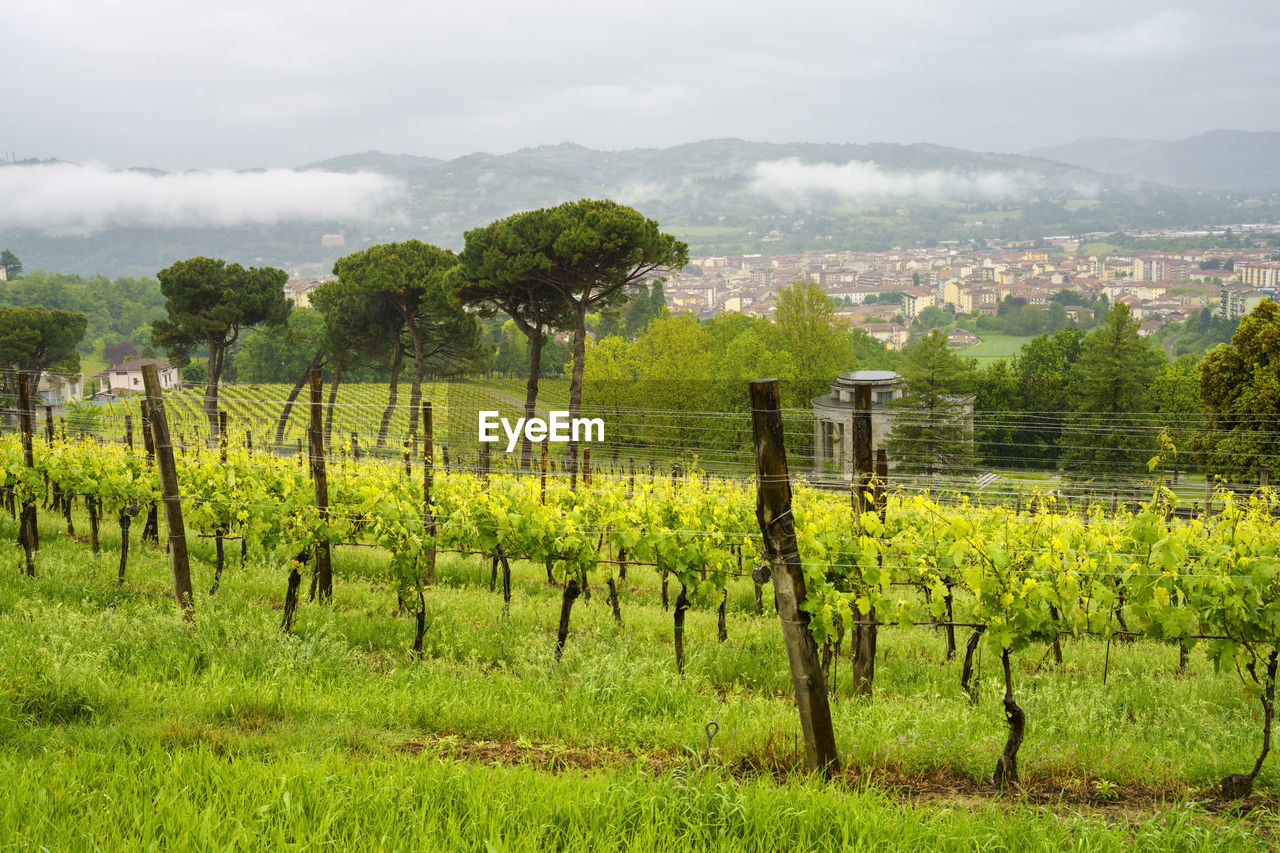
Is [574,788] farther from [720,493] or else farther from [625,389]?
[625,389]

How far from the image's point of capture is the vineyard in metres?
5.19

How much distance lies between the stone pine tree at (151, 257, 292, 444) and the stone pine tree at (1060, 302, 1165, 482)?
38.3 metres

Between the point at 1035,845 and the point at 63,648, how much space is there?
6.96 metres

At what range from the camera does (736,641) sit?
928cm

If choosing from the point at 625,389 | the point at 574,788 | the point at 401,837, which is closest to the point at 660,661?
the point at 574,788

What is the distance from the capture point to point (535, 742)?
5617mm

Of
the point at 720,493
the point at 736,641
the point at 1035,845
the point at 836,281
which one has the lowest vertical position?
the point at 736,641

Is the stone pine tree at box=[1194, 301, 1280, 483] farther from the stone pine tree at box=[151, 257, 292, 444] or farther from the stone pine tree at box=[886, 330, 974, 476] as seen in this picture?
the stone pine tree at box=[151, 257, 292, 444]

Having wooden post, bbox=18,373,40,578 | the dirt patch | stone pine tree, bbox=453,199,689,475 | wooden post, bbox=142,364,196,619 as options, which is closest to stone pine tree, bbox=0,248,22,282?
stone pine tree, bbox=453,199,689,475

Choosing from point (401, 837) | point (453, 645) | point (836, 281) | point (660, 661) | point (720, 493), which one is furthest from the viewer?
point (836, 281)

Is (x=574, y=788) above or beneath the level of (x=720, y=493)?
beneath

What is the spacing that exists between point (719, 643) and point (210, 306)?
3911 cm

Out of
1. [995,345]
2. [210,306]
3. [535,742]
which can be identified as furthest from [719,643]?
[995,345]

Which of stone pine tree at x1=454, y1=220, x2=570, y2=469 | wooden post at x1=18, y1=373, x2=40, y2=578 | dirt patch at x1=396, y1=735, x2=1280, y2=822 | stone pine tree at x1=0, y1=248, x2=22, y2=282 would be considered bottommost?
dirt patch at x1=396, y1=735, x2=1280, y2=822
